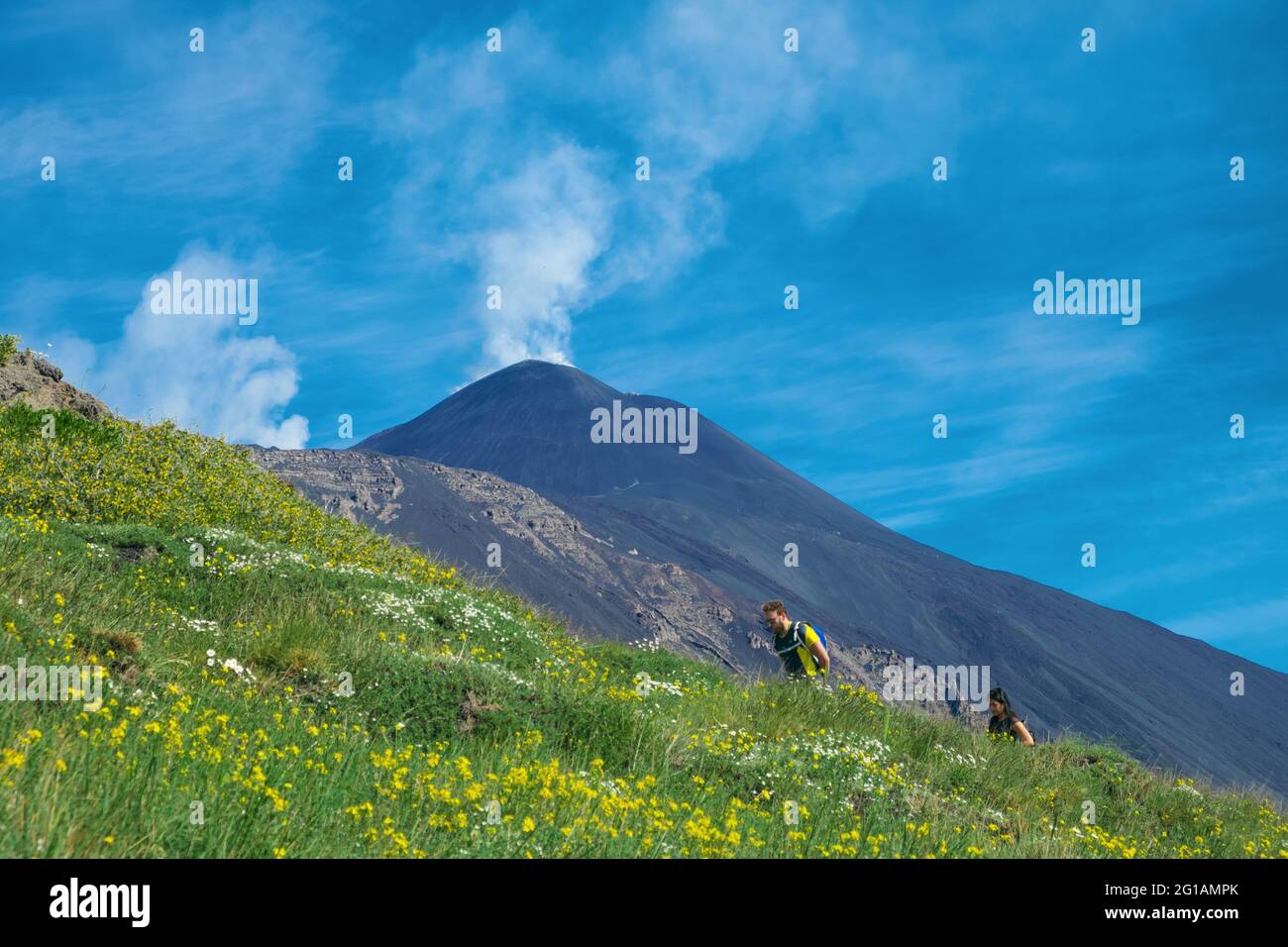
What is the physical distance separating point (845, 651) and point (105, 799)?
10293cm

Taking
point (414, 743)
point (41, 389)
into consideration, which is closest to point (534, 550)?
point (41, 389)

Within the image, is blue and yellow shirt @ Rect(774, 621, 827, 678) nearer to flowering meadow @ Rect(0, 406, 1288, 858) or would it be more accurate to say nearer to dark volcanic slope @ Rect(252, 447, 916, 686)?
flowering meadow @ Rect(0, 406, 1288, 858)

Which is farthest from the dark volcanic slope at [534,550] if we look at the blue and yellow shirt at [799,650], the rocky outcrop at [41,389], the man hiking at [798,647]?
the blue and yellow shirt at [799,650]

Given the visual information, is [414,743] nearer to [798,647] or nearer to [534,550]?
[798,647]

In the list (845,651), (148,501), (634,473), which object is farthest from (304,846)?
(634,473)

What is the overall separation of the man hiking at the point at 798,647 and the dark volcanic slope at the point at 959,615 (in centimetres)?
9633

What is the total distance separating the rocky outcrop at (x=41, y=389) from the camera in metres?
24.0

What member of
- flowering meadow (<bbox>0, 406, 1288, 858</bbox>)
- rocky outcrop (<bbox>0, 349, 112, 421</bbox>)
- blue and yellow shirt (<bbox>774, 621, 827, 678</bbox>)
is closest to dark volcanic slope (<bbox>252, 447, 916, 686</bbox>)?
rocky outcrop (<bbox>0, 349, 112, 421</bbox>)

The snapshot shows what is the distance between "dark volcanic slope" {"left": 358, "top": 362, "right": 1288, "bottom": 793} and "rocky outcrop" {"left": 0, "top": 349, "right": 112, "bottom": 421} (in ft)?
288

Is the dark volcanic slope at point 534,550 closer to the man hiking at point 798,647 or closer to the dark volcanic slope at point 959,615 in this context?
the dark volcanic slope at point 959,615

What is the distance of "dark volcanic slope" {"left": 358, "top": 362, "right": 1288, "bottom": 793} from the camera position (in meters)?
130

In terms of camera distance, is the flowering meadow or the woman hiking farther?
the woman hiking
